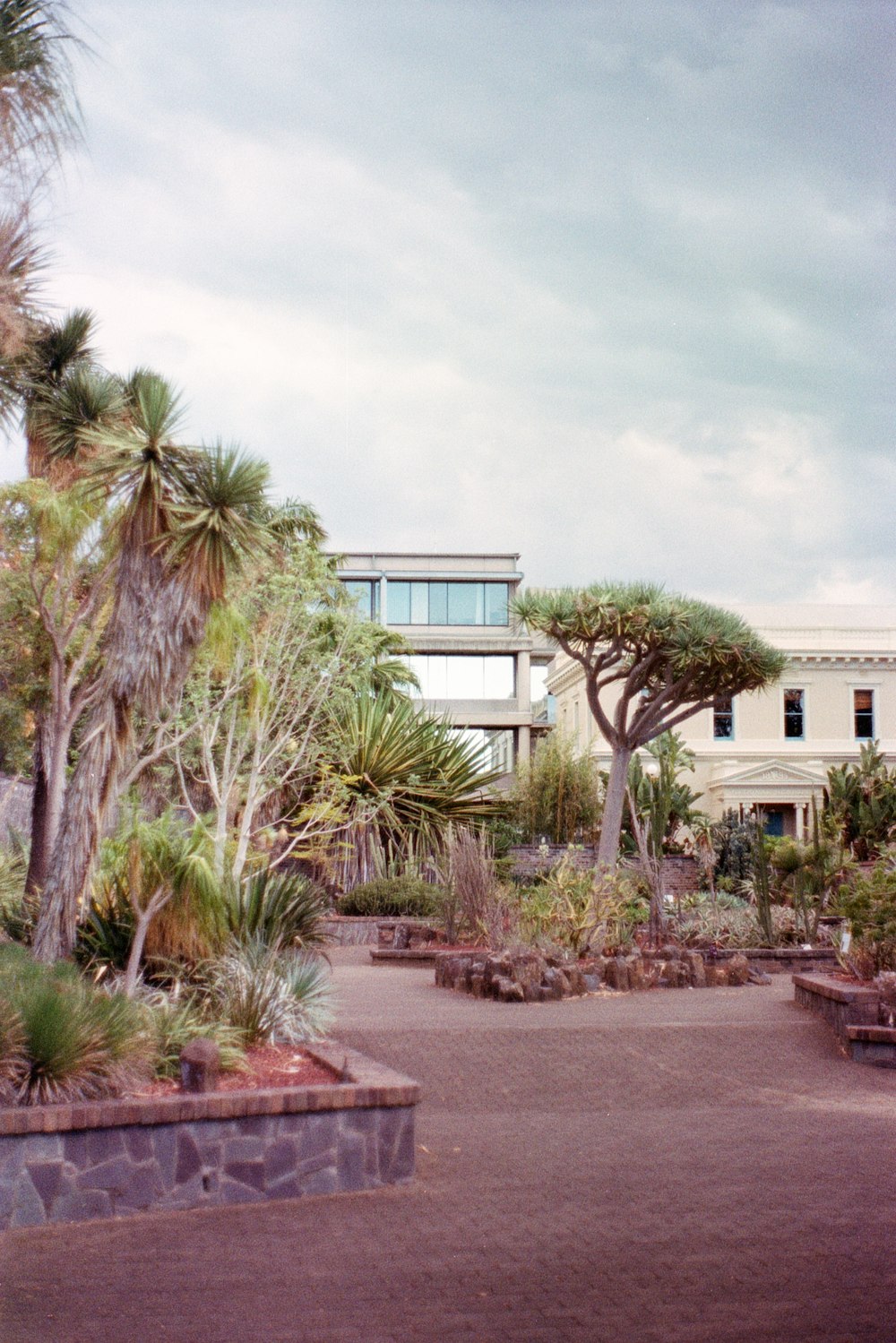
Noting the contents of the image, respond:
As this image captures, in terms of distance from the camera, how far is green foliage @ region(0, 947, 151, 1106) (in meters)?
5.91

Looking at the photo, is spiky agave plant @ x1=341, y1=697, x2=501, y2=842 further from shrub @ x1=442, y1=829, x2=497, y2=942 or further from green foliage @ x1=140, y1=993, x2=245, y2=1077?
green foliage @ x1=140, y1=993, x2=245, y2=1077

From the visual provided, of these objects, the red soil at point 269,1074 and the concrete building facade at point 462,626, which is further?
the concrete building facade at point 462,626

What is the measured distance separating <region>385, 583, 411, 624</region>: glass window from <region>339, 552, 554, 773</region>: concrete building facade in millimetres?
35

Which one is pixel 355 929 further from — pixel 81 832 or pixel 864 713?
pixel 864 713

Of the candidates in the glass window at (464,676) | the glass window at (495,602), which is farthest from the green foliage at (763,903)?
the glass window at (495,602)

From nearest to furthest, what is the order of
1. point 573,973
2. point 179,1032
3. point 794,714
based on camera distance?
1. point 179,1032
2. point 573,973
3. point 794,714

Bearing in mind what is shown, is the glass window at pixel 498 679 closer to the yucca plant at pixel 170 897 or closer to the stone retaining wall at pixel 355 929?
the stone retaining wall at pixel 355 929

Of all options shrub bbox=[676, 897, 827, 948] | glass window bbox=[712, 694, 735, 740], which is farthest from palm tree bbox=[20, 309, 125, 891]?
glass window bbox=[712, 694, 735, 740]

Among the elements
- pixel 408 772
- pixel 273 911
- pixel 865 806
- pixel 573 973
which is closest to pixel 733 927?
pixel 573 973

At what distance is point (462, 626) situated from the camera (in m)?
51.1

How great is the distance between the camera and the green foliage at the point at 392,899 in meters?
20.3

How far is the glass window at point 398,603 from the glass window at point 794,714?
16.2 meters

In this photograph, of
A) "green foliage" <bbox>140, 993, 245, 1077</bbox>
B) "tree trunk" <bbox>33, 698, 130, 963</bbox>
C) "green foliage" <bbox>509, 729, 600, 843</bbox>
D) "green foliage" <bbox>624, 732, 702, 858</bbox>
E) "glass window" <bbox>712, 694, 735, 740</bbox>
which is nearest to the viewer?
"green foliage" <bbox>140, 993, 245, 1077</bbox>

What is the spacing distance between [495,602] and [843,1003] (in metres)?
41.4
